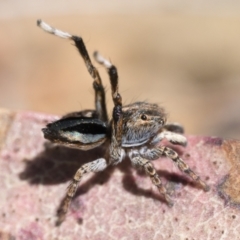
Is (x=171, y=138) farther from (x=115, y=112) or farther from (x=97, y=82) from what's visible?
(x=97, y=82)

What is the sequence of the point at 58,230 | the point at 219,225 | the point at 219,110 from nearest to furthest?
the point at 219,225, the point at 58,230, the point at 219,110

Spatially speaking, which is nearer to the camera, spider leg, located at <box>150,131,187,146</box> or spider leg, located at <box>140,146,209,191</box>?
spider leg, located at <box>140,146,209,191</box>

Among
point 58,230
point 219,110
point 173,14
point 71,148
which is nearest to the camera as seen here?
point 58,230

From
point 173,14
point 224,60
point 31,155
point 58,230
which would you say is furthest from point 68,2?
point 58,230

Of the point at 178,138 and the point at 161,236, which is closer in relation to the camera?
the point at 161,236

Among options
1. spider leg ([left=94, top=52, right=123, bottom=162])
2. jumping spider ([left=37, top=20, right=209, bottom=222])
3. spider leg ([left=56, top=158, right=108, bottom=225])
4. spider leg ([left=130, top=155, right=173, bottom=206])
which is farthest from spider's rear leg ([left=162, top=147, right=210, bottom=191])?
spider leg ([left=56, top=158, right=108, bottom=225])

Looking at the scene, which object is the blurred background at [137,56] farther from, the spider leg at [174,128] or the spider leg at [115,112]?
the spider leg at [115,112]

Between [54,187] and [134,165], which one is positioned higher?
[134,165]

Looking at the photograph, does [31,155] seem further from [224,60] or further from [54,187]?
[224,60]

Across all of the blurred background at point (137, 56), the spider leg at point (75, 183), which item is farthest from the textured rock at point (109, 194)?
the blurred background at point (137, 56)

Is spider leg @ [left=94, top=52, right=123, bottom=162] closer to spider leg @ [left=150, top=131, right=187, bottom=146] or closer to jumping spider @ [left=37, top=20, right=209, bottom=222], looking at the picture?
jumping spider @ [left=37, top=20, right=209, bottom=222]
